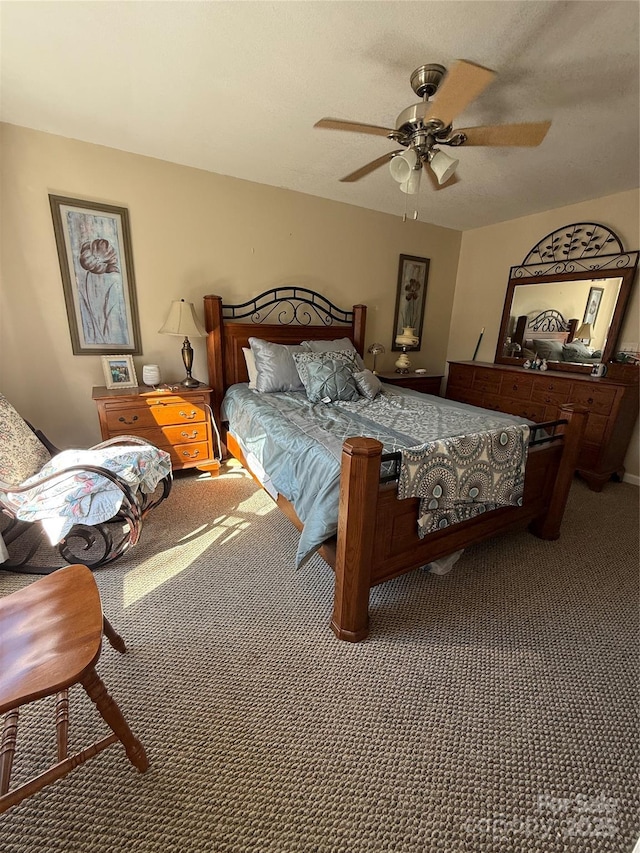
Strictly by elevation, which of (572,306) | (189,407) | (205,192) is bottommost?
(189,407)

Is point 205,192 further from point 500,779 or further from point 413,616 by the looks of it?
point 500,779

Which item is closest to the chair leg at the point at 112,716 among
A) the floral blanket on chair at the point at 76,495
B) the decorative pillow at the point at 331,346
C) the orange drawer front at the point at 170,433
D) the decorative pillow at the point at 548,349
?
the floral blanket on chair at the point at 76,495

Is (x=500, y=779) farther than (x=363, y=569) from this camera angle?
No

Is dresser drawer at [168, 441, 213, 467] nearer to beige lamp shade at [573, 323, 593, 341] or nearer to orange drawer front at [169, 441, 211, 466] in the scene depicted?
orange drawer front at [169, 441, 211, 466]

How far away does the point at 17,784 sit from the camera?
105cm

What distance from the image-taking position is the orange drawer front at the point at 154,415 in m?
2.58

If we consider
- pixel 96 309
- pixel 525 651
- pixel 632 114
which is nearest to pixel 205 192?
pixel 96 309

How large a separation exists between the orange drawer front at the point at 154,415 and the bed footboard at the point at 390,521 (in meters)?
1.91

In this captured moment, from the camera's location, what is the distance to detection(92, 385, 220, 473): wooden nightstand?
2.57 m

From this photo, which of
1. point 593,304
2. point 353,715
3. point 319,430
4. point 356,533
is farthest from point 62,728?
point 593,304

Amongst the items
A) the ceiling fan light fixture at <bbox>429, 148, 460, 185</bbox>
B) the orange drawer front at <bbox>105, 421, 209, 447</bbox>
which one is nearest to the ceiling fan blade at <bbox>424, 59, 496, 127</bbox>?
the ceiling fan light fixture at <bbox>429, 148, 460, 185</bbox>

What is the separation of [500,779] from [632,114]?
3.27 m

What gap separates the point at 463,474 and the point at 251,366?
6.94 feet

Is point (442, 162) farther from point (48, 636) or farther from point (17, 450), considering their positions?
point (17, 450)
